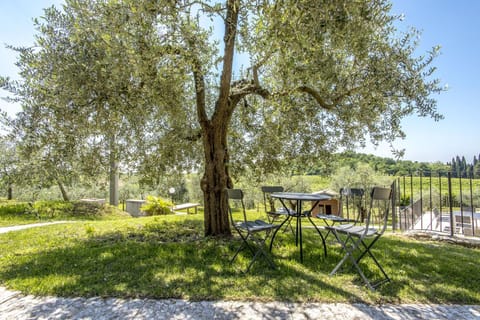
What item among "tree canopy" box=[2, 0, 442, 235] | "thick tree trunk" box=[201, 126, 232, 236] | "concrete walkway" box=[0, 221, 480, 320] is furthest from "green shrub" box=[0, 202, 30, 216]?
"concrete walkway" box=[0, 221, 480, 320]

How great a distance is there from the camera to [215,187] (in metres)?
4.73

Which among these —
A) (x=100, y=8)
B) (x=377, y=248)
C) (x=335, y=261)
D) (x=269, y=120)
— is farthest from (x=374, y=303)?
(x=100, y=8)

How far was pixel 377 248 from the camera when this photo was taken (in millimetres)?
4277

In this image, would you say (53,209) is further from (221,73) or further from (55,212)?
(221,73)

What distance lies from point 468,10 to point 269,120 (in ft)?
18.8

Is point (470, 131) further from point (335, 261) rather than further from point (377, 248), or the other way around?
point (335, 261)

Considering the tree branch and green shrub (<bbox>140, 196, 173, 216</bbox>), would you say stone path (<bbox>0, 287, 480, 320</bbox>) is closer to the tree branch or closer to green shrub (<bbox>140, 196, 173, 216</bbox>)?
the tree branch

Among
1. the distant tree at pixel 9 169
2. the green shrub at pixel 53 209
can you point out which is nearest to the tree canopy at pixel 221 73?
the distant tree at pixel 9 169

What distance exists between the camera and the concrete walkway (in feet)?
6.89

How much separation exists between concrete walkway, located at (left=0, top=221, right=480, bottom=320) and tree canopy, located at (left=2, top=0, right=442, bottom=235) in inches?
98.0

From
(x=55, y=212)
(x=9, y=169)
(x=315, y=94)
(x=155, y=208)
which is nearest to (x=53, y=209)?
(x=55, y=212)

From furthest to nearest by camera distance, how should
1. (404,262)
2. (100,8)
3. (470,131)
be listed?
(470,131) < (404,262) < (100,8)

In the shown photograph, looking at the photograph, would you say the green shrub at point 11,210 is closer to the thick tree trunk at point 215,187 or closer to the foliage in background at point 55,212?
the foliage in background at point 55,212

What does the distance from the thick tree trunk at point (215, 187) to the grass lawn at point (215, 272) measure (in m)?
0.37
